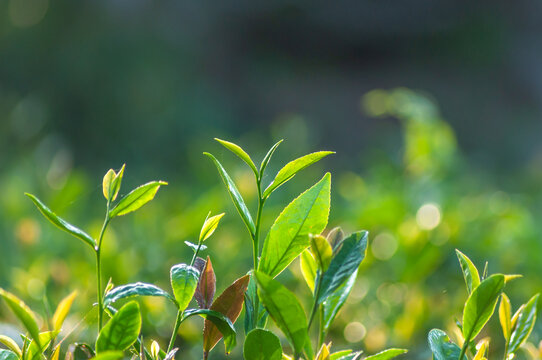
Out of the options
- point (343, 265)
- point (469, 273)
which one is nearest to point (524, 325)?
point (469, 273)

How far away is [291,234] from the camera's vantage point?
52cm

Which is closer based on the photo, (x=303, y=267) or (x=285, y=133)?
(x=303, y=267)

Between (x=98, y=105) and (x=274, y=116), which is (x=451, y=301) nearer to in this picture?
(x=98, y=105)

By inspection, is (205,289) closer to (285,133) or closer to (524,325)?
(524,325)

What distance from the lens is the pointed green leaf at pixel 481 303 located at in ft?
1.55

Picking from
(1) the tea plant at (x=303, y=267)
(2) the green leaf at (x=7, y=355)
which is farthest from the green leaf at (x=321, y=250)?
(2) the green leaf at (x=7, y=355)

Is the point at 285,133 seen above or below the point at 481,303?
below

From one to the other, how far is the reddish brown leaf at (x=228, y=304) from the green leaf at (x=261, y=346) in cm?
6

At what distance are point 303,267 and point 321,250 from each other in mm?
89

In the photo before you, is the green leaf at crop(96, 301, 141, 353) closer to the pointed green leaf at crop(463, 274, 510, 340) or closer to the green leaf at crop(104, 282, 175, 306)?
the green leaf at crop(104, 282, 175, 306)

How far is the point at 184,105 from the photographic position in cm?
553

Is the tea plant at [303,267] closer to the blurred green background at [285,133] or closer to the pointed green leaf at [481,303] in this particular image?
the pointed green leaf at [481,303]

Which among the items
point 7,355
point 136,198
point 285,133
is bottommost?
point 285,133

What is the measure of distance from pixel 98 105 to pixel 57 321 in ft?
15.3
